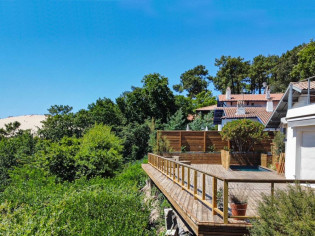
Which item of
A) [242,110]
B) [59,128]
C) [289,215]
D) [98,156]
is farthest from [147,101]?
[289,215]

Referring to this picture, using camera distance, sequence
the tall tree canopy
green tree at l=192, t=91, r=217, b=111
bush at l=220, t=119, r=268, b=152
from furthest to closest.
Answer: green tree at l=192, t=91, r=217, b=111
the tall tree canopy
bush at l=220, t=119, r=268, b=152

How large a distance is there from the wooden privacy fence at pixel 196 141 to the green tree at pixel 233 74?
31803mm

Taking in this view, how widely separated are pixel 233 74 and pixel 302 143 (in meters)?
40.5

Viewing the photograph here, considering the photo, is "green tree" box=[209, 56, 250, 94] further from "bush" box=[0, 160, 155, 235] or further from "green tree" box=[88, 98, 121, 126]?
"bush" box=[0, 160, 155, 235]

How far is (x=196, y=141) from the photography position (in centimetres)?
1677

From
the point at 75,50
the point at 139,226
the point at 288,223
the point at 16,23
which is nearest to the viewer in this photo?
the point at 288,223

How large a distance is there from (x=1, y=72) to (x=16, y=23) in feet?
39.8

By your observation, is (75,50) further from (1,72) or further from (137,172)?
(137,172)

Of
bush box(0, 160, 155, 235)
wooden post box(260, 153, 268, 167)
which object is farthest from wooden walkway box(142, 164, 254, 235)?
wooden post box(260, 153, 268, 167)

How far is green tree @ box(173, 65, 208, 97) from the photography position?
5091 centimetres

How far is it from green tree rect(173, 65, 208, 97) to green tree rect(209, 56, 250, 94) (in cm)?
399

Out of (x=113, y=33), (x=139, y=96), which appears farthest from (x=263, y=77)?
(x=113, y=33)

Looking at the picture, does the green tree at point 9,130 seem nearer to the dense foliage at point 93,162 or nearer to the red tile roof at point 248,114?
the dense foliage at point 93,162

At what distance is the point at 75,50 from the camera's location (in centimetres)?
2492
